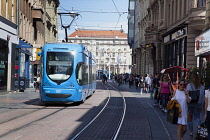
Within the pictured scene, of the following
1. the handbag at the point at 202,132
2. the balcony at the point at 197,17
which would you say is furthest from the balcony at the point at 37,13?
the handbag at the point at 202,132

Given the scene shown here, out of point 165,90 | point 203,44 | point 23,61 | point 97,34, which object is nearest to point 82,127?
point 165,90

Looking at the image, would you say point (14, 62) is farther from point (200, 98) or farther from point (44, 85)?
point (200, 98)

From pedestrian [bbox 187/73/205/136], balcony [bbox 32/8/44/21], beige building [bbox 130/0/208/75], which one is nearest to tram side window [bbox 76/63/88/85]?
beige building [bbox 130/0/208/75]

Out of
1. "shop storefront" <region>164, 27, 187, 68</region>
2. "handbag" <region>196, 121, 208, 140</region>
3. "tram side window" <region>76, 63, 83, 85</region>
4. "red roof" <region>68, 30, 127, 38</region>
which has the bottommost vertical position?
"handbag" <region>196, 121, 208, 140</region>

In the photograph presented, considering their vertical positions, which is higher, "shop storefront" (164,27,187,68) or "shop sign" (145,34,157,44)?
"shop sign" (145,34,157,44)

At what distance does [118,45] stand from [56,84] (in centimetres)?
11835

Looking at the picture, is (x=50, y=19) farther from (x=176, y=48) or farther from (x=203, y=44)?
(x=203, y=44)

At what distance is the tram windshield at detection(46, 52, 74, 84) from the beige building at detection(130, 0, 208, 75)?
9.13 metres

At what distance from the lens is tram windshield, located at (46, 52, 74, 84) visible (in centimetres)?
1805

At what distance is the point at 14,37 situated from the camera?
2972 centimetres

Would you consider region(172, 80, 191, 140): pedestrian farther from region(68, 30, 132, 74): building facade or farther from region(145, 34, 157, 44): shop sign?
region(68, 30, 132, 74): building facade

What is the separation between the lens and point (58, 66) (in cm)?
1812

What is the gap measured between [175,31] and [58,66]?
16.4 m

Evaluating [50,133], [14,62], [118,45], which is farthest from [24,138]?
[118,45]
